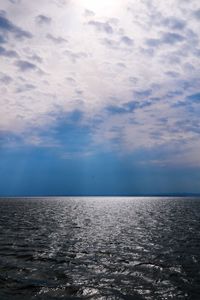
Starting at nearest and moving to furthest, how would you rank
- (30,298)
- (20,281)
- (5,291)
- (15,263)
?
(30,298) < (5,291) < (20,281) < (15,263)

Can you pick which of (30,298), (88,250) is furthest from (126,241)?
(30,298)

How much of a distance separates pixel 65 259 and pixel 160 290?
460 inches

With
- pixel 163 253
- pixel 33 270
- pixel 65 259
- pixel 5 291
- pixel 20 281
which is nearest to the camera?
pixel 5 291

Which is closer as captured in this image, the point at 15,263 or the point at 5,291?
the point at 5,291

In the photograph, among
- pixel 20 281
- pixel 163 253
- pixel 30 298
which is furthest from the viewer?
pixel 163 253

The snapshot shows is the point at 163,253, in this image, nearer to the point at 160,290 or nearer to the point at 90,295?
the point at 160,290

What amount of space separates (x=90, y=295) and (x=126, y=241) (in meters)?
23.2

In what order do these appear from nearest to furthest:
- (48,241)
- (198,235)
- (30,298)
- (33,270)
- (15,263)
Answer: (30,298) < (33,270) < (15,263) < (48,241) < (198,235)

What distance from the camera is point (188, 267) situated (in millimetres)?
27359

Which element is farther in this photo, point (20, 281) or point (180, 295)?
point (20, 281)

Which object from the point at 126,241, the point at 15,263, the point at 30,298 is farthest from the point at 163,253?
the point at 30,298

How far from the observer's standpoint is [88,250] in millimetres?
35406

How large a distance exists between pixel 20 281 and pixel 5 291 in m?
2.30

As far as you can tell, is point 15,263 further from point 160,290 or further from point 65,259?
point 160,290
